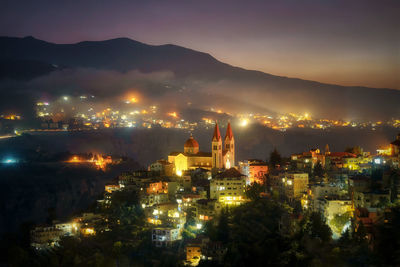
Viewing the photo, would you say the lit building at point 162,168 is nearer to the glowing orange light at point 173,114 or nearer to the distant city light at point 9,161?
the distant city light at point 9,161

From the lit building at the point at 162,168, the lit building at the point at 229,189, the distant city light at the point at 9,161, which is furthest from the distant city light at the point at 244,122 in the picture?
the lit building at the point at 229,189

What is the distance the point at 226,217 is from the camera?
806 inches

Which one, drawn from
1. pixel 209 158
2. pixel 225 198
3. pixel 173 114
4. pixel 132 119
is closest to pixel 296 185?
pixel 225 198

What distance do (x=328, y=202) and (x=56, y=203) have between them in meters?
30.8

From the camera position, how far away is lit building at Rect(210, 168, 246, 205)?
22.8 metres

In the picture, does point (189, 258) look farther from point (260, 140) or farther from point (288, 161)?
point (260, 140)

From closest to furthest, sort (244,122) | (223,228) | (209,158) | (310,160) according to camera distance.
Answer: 1. (223,228)
2. (310,160)
3. (209,158)
4. (244,122)

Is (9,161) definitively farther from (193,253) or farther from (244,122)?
(193,253)

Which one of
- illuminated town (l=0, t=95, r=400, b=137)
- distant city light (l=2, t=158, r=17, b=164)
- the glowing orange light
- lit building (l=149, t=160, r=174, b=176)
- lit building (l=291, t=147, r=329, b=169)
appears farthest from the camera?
the glowing orange light

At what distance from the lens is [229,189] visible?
2295cm

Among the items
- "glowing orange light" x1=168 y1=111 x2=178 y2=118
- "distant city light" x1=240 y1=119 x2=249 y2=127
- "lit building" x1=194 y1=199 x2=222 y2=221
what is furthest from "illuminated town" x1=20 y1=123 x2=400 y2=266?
"glowing orange light" x1=168 y1=111 x2=178 y2=118

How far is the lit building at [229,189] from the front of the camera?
22.8m

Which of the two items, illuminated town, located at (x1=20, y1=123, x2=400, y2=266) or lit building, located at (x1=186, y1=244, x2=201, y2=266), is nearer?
lit building, located at (x1=186, y1=244, x2=201, y2=266)

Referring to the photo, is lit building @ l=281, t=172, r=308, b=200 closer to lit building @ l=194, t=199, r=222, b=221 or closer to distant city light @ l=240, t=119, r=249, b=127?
lit building @ l=194, t=199, r=222, b=221
